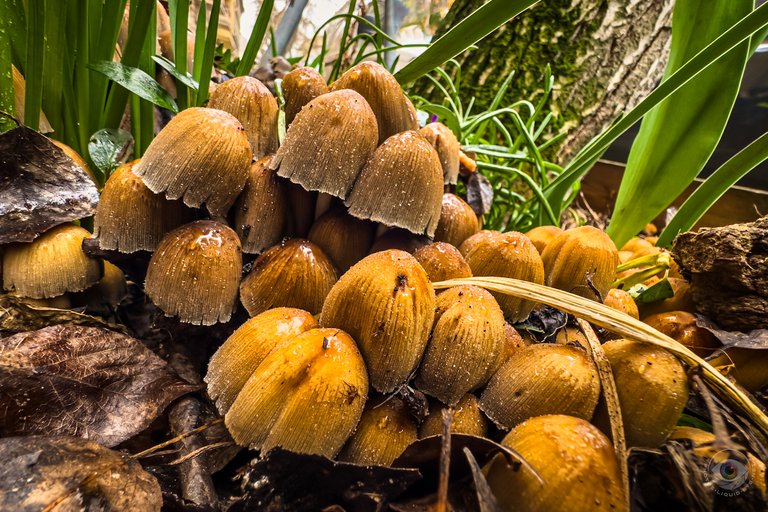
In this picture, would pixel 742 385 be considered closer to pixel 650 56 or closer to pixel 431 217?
pixel 431 217

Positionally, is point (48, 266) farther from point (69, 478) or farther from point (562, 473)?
point (562, 473)

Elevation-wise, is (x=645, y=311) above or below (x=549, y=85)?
below

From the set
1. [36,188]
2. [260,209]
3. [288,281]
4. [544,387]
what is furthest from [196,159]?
A: [544,387]

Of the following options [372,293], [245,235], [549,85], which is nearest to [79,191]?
[245,235]

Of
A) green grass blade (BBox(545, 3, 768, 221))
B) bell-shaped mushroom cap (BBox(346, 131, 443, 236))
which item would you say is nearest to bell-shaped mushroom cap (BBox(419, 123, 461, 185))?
bell-shaped mushroom cap (BBox(346, 131, 443, 236))

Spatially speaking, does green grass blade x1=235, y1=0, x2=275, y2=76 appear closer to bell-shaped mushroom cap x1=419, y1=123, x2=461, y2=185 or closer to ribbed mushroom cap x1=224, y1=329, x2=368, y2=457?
bell-shaped mushroom cap x1=419, y1=123, x2=461, y2=185
